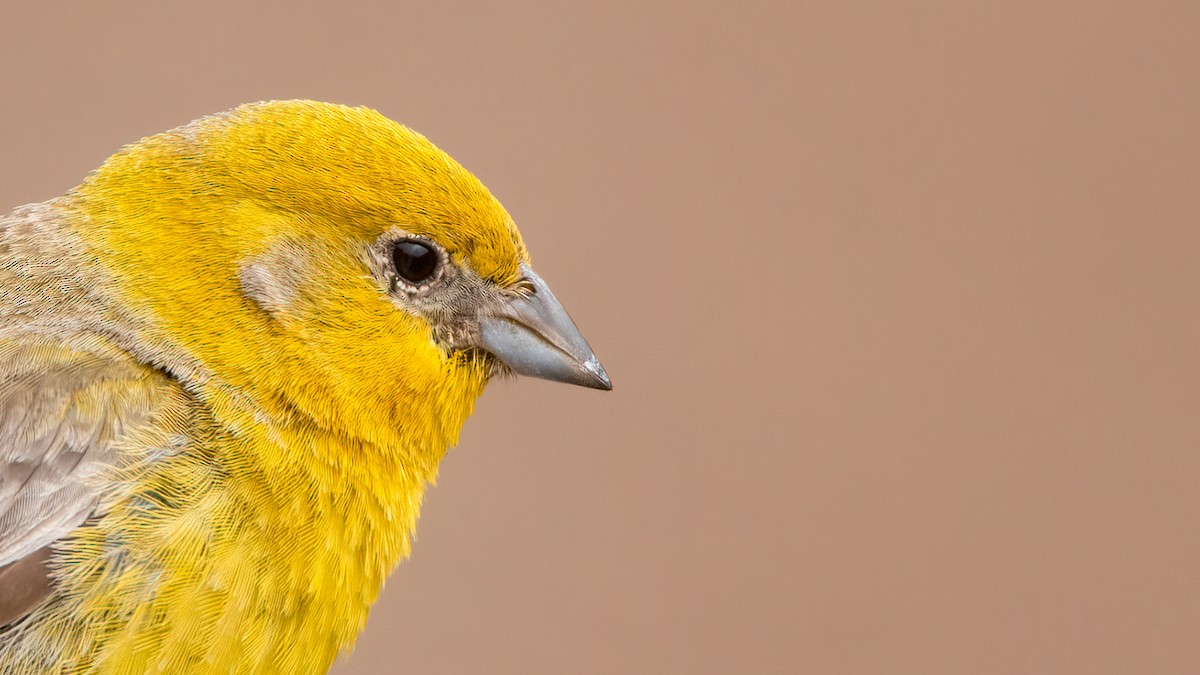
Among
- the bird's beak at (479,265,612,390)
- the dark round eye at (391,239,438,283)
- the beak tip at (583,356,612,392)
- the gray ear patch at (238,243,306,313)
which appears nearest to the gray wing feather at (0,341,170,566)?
the gray ear patch at (238,243,306,313)

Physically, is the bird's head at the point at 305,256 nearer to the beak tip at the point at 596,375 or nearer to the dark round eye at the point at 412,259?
the dark round eye at the point at 412,259

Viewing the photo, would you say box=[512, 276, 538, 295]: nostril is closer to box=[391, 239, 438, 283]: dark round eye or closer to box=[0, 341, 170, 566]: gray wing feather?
box=[391, 239, 438, 283]: dark round eye

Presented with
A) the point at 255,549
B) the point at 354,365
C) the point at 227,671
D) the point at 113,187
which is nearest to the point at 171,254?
the point at 113,187

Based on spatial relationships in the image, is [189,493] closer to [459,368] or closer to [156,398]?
[156,398]

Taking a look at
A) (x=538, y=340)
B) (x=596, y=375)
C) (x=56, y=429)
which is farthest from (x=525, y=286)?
(x=56, y=429)

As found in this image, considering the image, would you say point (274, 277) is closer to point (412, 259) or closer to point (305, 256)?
point (305, 256)

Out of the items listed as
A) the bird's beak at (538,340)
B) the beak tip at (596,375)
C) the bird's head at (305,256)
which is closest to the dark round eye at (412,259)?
the bird's head at (305,256)
